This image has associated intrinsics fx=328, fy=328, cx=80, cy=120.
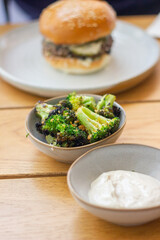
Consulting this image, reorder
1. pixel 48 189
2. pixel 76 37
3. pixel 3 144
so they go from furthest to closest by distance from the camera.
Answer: pixel 76 37 → pixel 3 144 → pixel 48 189

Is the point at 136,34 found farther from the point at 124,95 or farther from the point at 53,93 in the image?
the point at 53,93

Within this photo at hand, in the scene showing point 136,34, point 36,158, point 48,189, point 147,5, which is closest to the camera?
point 48,189

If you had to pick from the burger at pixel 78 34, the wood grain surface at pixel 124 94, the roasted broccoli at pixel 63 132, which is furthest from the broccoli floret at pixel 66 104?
the burger at pixel 78 34

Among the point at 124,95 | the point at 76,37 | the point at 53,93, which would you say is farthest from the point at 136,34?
the point at 53,93

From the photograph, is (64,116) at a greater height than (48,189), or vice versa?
(64,116)

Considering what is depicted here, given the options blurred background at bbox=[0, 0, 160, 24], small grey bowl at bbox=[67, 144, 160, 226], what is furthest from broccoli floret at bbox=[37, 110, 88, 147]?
blurred background at bbox=[0, 0, 160, 24]

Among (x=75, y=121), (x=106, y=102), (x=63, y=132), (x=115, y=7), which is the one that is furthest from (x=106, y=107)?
(x=115, y=7)

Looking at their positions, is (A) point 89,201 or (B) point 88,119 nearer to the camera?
(A) point 89,201
